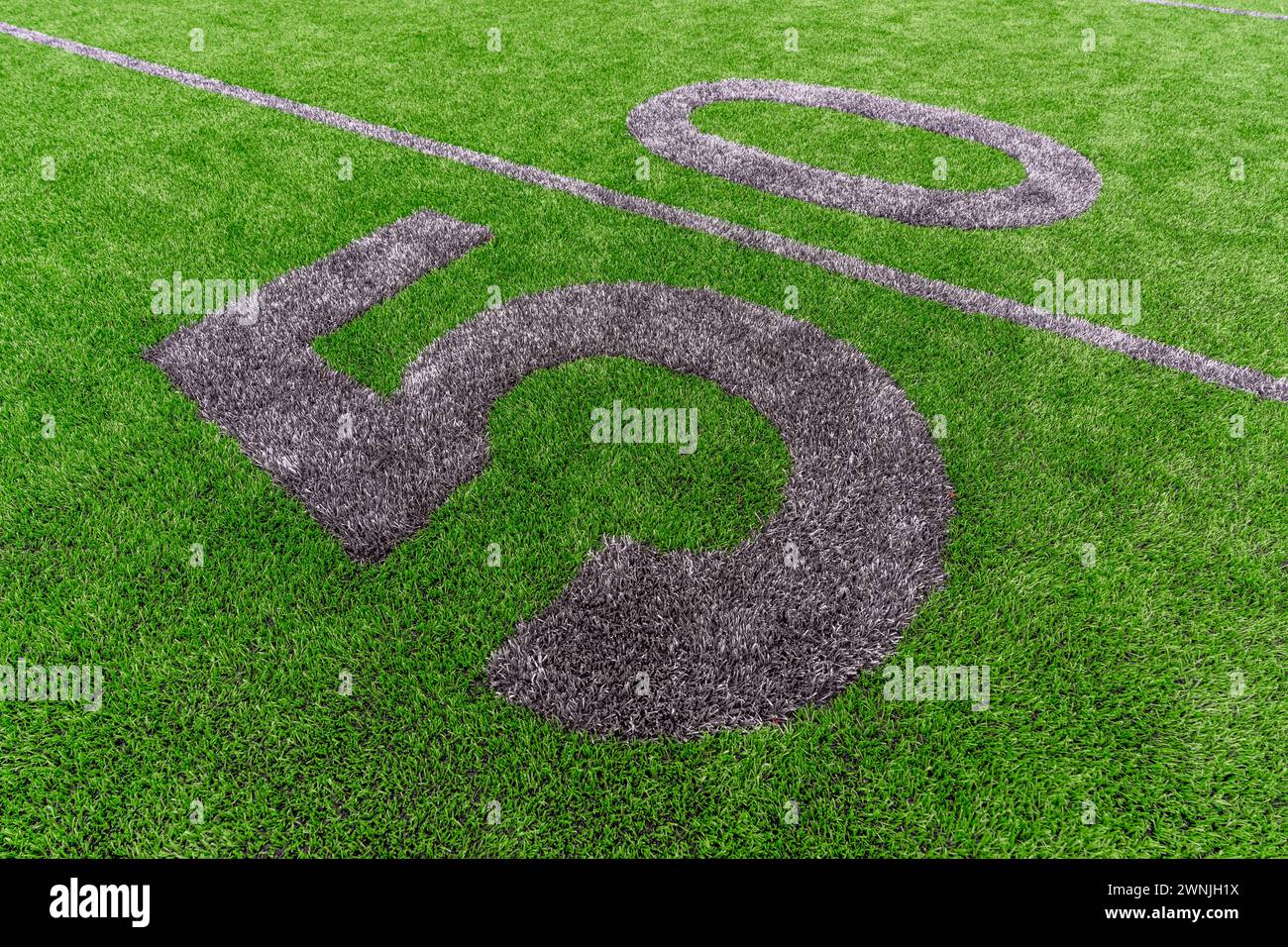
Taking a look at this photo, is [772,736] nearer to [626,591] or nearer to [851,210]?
[626,591]

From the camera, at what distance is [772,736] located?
224 centimetres

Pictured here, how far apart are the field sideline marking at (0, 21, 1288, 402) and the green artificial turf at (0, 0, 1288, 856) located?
0.51 ft

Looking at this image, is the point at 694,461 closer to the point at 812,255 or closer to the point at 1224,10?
the point at 812,255

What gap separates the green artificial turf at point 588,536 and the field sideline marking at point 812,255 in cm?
16

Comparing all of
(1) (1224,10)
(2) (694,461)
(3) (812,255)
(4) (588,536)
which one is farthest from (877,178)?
(1) (1224,10)

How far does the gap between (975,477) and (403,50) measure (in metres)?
8.13

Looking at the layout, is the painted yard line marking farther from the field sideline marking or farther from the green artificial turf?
the field sideline marking

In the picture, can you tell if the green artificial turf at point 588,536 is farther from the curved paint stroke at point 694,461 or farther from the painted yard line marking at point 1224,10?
the painted yard line marking at point 1224,10

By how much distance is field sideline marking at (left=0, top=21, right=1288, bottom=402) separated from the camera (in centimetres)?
372

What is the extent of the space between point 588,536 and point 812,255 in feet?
9.59

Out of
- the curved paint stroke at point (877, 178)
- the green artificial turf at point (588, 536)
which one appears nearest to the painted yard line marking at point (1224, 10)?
the green artificial turf at point (588, 536)

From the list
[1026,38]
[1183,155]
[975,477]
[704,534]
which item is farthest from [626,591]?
[1026,38]

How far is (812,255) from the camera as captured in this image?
460 cm
